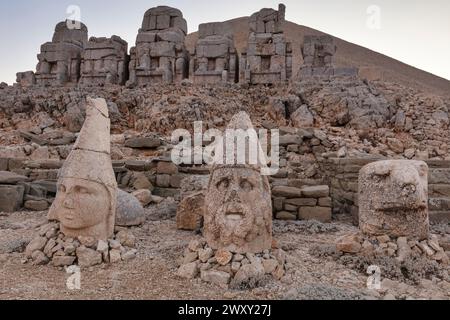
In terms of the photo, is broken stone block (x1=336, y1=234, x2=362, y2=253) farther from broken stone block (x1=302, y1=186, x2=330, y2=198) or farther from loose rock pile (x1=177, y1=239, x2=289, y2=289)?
broken stone block (x1=302, y1=186, x2=330, y2=198)

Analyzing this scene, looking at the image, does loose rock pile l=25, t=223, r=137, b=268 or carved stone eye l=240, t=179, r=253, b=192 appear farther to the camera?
loose rock pile l=25, t=223, r=137, b=268

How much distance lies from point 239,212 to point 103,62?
56.1 ft

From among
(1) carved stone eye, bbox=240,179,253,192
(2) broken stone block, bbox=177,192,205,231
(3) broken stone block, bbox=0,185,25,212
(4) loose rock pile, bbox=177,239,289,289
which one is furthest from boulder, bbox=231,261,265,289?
(3) broken stone block, bbox=0,185,25,212

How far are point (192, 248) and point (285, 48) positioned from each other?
1466cm

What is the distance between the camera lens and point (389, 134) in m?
12.8

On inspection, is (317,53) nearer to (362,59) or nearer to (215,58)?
(215,58)

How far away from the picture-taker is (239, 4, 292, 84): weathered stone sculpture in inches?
659

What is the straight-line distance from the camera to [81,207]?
15.0ft

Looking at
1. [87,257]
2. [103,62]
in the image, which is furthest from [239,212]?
[103,62]

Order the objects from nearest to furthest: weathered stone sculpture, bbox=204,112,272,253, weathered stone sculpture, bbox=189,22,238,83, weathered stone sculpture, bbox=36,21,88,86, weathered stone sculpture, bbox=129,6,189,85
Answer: weathered stone sculpture, bbox=204,112,272,253
weathered stone sculpture, bbox=189,22,238,83
weathered stone sculpture, bbox=129,6,189,85
weathered stone sculpture, bbox=36,21,88,86

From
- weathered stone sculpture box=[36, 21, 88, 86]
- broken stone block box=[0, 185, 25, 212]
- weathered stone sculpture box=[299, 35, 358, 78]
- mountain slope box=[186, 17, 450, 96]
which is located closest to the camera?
broken stone block box=[0, 185, 25, 212]

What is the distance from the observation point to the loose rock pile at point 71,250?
441 centimetres

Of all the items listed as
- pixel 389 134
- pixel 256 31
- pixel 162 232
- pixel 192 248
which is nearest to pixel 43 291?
pixel 192 248

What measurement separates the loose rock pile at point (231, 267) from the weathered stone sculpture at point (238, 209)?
0.34 feet
